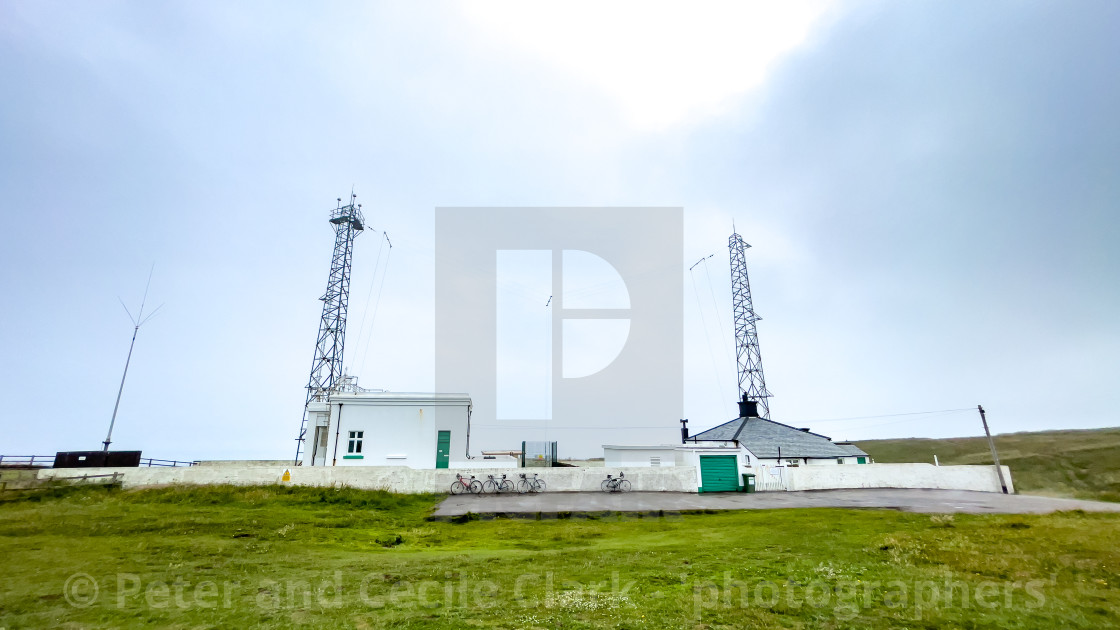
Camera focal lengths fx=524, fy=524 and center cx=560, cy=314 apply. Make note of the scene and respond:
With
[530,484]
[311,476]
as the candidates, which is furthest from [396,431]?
[530,484]

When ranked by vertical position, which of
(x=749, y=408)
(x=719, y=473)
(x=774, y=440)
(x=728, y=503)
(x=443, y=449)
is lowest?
(x=728, y=503)

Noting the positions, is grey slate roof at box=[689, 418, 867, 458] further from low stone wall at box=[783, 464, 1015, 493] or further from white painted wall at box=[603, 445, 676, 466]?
white painted wall at box=[603, 445, 676, 466]

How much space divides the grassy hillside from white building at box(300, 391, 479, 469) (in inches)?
1390

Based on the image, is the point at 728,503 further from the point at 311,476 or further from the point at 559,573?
the point at 311,476

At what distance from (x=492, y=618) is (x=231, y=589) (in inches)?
172

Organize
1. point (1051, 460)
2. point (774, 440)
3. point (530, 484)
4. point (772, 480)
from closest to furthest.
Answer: point (530, 484), point (772, 480), point (774, 440), point (1051, 460)

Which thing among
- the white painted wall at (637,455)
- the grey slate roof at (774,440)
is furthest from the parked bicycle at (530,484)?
the grey slate roof at (774,440)

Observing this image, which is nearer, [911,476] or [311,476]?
[311,476]

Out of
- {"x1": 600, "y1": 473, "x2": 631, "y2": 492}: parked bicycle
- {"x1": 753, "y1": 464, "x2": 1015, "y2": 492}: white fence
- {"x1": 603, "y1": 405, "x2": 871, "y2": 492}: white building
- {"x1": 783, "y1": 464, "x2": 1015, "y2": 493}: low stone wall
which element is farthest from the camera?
{"x1": 783, "y1": 464, "x2": 1015, "y2": 493}: low stone wall

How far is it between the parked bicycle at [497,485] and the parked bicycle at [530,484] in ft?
1.51

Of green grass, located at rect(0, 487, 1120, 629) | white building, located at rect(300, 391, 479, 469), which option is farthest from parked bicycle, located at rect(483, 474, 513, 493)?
green grass, located at rect(0, 487, 1120, 629)

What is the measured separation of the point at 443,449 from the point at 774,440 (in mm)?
26938

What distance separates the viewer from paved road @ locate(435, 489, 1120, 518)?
18.6m

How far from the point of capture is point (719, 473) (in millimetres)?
27219
